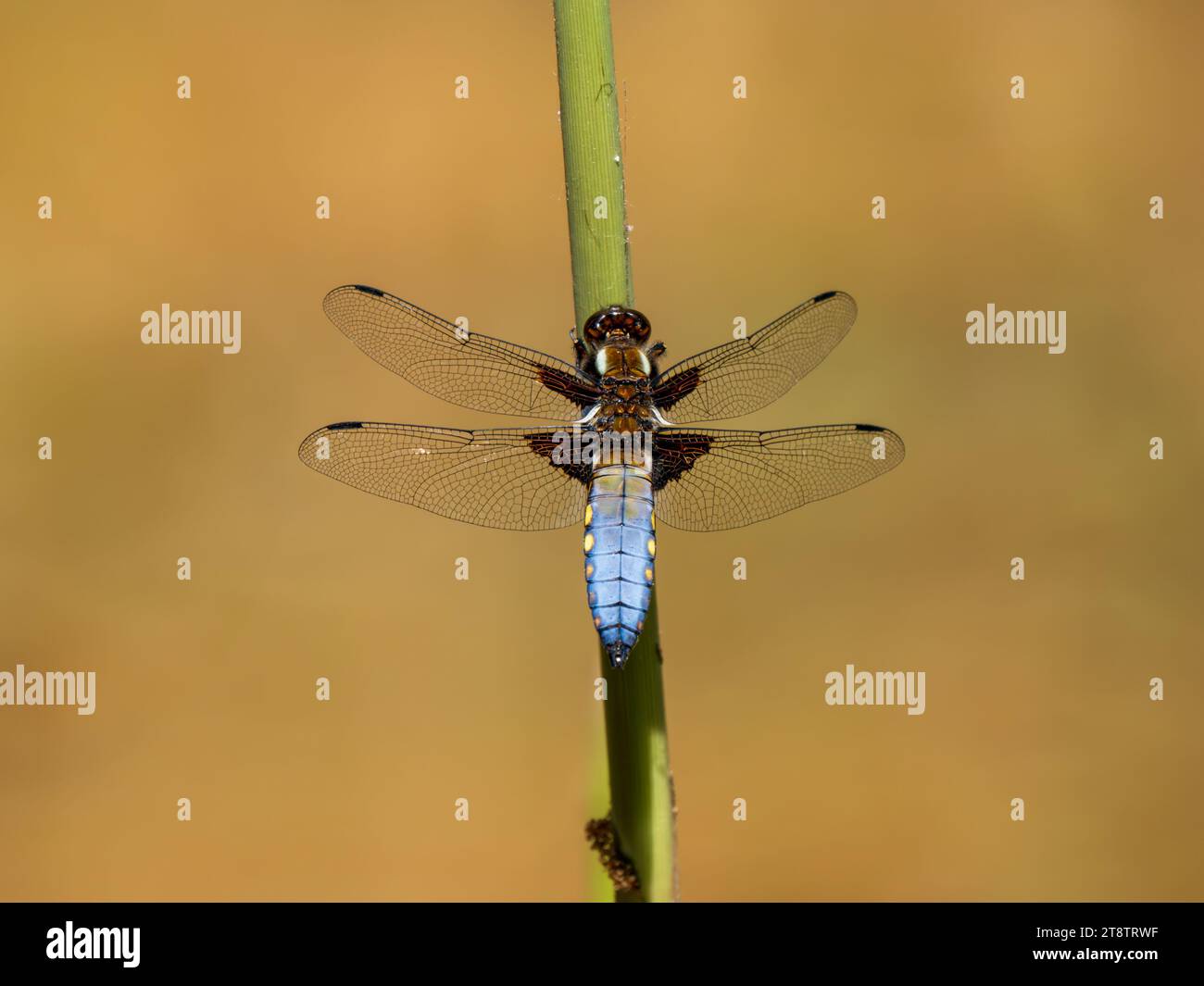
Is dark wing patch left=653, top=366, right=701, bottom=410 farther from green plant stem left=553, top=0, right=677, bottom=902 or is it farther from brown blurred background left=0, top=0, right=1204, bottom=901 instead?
brown blurred background left=0, top=0, right=1204, bottom=901

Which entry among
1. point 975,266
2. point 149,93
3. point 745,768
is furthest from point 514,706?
point 149,93

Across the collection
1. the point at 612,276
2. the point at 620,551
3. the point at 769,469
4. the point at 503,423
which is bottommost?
the point at 620,551

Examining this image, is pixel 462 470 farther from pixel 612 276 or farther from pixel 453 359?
pixel 612 276

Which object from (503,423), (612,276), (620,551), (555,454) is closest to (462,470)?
(555,454)

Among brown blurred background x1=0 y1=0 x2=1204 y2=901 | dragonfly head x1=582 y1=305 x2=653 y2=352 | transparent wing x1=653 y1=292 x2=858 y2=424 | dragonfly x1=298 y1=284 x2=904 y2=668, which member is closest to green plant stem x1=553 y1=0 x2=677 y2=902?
dragonfly head x1=582 y1=305 x2=653 y2=352

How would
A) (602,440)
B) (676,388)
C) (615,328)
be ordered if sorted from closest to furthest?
(615,328)
(602,440)
(676,388)

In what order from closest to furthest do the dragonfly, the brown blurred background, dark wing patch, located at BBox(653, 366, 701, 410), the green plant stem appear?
the green plant stem → the dragonfly → dark wing patch, located at BBox(653, 366, 701, 410) → the brown blurred background
